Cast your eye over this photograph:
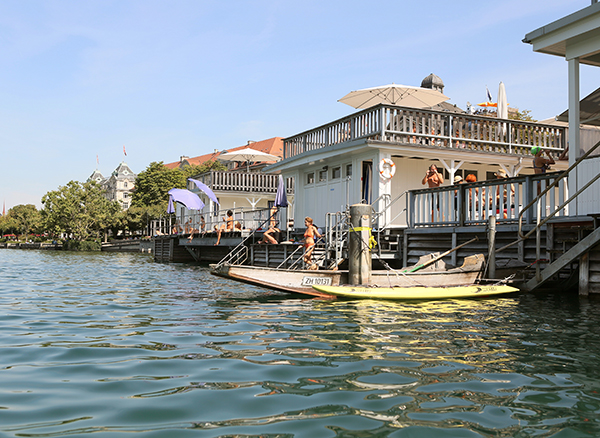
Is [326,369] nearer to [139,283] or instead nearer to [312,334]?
[312,334]

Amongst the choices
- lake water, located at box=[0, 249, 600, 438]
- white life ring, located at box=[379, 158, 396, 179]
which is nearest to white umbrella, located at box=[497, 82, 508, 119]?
white life ring, located at box=[379, 158, 396, 179]

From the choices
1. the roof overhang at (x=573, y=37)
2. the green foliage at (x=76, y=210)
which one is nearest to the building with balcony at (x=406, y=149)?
the roof overhang at (x=573, y=37)

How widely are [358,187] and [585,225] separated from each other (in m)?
8.23

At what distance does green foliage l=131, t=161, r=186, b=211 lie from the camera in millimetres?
77875

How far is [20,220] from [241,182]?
8976 cm

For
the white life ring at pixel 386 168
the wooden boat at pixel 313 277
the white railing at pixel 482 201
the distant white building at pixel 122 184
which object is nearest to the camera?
the wooden boat at pixel 313 277

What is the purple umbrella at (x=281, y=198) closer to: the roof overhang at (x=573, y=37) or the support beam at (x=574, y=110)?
the roof overhang at (x=573, y=37)

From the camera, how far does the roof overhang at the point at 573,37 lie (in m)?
11.4

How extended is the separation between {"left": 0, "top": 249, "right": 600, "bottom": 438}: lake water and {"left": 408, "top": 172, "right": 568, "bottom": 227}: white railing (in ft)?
10.4

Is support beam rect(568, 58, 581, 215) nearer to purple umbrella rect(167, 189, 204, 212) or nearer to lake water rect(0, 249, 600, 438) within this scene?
lake water rect(0, 249, 600, 438)

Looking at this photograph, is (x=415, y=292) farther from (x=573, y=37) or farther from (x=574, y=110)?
(x=573, y=37)

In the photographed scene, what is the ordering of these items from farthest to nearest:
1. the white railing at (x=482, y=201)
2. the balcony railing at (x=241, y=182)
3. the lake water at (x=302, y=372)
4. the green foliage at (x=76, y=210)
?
the green foliage at (x=76, y=210)
the balcony railing at (x=241, y=182)
the white railing at (x=482, y=201)
the lake water at (x=302, y=372)

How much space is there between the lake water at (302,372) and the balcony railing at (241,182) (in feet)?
93.1

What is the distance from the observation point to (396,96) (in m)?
19.5
